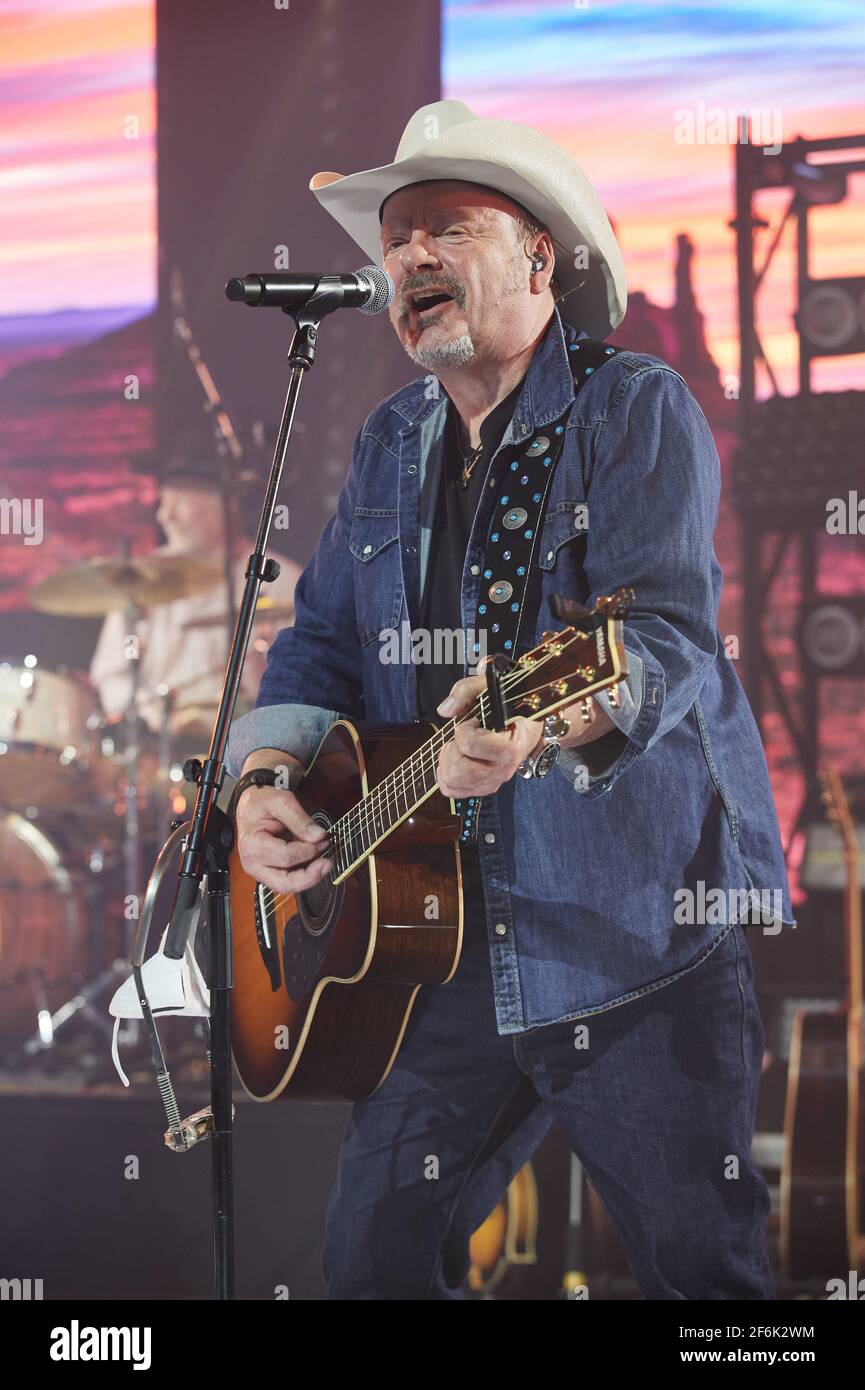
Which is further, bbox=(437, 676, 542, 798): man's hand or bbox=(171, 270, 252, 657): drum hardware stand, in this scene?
bbox=(171, 270, 252, 657): drum hardware stand

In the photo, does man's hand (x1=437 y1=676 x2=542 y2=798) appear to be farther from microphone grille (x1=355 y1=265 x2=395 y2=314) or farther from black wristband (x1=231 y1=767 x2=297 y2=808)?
microphone grille (x1=355 y1=265 x2=395 y2=314)

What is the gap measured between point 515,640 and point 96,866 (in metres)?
3.02

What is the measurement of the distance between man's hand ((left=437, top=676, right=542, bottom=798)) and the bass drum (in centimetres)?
299

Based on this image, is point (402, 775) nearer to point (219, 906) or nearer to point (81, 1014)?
point (219, 906)

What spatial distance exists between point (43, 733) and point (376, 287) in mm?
2804

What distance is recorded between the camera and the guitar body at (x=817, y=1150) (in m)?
3.29

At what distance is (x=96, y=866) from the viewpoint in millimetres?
4645

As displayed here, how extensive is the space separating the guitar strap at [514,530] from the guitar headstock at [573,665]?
364mm

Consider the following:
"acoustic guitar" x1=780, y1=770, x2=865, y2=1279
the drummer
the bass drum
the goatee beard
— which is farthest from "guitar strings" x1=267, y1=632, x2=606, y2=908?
the bass drum

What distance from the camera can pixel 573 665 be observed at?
1.54 meters

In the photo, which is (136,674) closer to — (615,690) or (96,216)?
(96,216)

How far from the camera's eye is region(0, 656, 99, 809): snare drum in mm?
4363

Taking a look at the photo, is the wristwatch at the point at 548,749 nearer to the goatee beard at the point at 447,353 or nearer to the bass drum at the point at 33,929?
the goatee beard at the point at 447,353

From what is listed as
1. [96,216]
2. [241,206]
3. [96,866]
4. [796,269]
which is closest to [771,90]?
[796,269]
